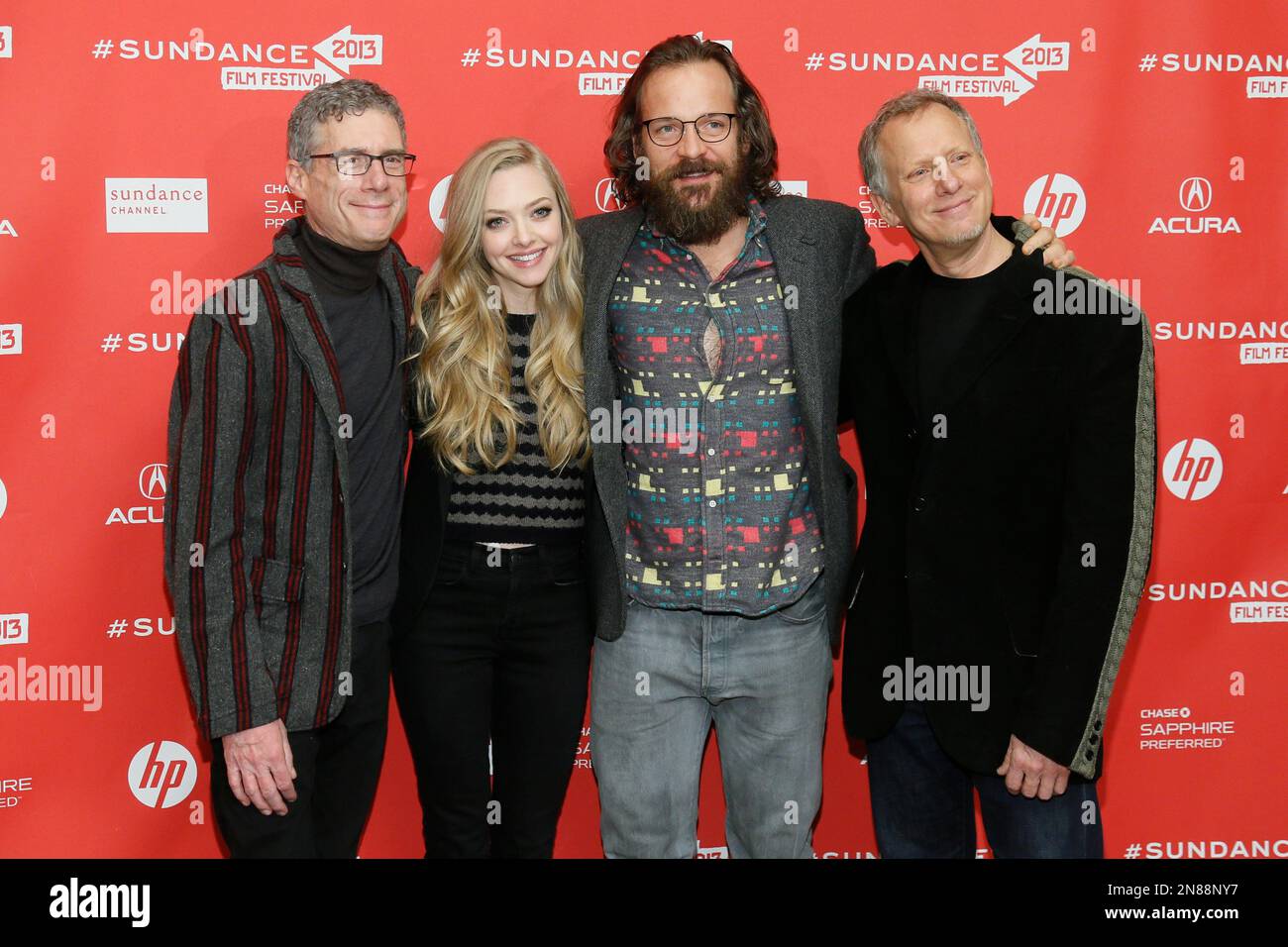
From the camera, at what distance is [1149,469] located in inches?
85.0

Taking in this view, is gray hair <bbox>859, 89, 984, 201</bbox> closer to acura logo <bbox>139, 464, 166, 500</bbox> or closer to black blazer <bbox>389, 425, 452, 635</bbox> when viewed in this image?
black blazer <bbox>389, 425, 452, 635</bbox>

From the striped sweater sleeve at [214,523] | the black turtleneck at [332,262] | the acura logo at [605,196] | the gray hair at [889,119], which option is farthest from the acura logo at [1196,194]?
the striped sweater sleeve at [214,523]

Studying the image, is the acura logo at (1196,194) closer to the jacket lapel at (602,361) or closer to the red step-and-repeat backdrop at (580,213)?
the red step-and-repeat backdrop at (580,213)

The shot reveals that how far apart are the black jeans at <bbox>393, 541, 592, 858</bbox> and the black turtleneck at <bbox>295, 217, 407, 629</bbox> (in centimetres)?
15

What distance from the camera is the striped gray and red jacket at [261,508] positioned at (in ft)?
7.10

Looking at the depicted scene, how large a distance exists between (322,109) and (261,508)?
3.01 ft

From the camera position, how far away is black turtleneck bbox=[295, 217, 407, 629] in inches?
94.7

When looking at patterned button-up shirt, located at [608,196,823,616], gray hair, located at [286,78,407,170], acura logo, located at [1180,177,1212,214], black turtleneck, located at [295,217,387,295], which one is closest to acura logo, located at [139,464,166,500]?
black turtleneck, located at [295,217,387,295]

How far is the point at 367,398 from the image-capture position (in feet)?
7.98

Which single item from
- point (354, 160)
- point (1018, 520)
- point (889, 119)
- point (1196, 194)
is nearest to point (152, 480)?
point (354, 160)

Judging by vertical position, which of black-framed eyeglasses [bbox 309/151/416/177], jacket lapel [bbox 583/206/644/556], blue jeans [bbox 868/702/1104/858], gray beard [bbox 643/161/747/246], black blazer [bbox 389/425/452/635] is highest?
black-framed eyeglasses [bbox 309/151/416/177]

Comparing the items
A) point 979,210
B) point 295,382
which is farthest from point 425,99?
point 979,210

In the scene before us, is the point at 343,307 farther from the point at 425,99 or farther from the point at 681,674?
the point at 681,674

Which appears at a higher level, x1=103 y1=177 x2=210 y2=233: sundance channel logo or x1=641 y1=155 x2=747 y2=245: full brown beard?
x1=103 y1=177 x2=210 y2=233: sundance channel logo
